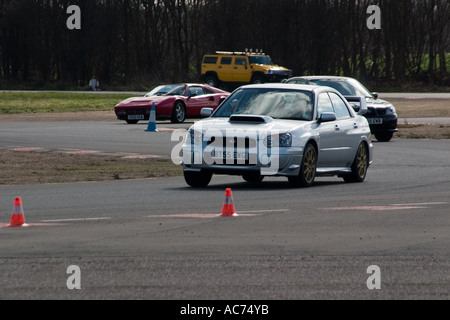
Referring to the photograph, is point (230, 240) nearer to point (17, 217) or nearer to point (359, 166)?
point (17, 217)

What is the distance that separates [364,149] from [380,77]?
50247 millimetres

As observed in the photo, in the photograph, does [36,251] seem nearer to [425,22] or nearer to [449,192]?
[449,192]

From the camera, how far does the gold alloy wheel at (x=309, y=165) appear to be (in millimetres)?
15117

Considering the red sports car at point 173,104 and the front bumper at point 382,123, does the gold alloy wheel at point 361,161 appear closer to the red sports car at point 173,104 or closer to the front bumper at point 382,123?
the front bumper at point 382,123

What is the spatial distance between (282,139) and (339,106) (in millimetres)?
2395

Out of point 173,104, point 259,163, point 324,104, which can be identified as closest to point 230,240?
point 259,163

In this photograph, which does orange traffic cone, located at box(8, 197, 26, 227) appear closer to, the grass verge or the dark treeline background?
the grass verge

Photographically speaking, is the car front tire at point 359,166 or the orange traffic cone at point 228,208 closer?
A: the orange traffic cone at point 228,208

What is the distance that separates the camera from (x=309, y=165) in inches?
601

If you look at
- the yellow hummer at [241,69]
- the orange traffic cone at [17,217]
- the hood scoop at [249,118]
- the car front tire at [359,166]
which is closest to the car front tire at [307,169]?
the hood scoop at [249,118]

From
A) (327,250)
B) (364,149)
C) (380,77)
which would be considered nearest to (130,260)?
(327,250)

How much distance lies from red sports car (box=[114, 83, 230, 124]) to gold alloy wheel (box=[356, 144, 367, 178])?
616 inches

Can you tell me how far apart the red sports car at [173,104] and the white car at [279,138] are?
16.0 meters

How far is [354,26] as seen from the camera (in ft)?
222
